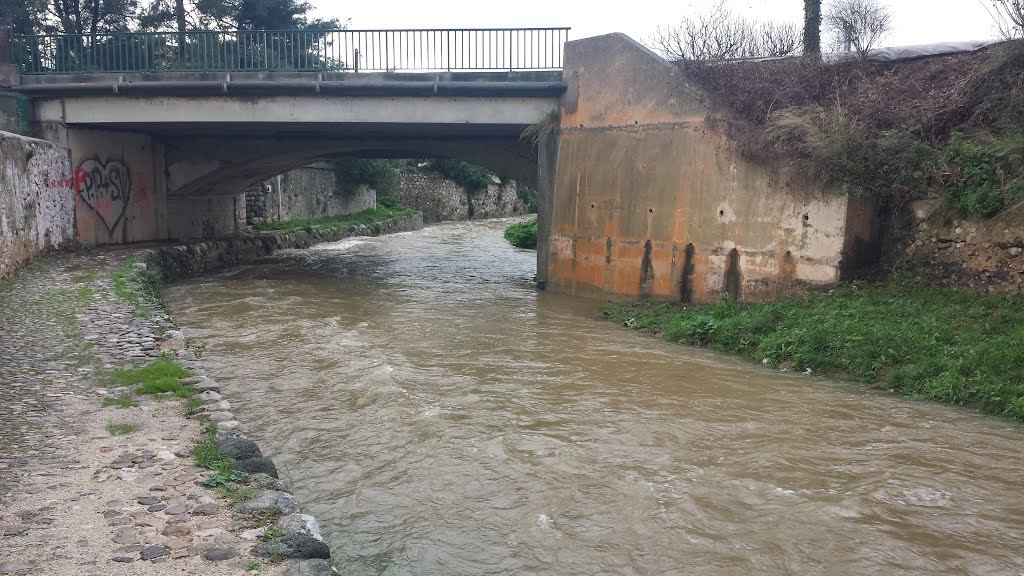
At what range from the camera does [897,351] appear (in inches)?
342

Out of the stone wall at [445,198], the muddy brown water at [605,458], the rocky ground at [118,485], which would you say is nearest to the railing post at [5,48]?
the muddy brown water at [605,458]

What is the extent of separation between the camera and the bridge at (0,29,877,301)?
39.0 feet

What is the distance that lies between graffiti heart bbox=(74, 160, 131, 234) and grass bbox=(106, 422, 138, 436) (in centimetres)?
1289

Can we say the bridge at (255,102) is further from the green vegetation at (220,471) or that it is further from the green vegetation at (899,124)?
the green vegetation at (220,471)

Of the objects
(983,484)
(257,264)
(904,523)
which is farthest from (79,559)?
(257,264)

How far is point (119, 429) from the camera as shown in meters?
5.59

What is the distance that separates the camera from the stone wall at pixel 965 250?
910 cm

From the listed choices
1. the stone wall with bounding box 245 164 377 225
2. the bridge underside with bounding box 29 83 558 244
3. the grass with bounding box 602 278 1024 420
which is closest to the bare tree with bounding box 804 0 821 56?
the bridge underside with bounding box 29 83 558 244

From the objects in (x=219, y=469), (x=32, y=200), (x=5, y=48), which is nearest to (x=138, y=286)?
(x=32, y=200)

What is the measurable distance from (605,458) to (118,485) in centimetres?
360

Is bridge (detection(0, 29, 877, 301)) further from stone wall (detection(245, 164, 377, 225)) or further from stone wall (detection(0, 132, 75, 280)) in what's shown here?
stone wall (detection(245, 164, 377, 225))

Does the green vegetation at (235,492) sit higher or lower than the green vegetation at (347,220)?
higher

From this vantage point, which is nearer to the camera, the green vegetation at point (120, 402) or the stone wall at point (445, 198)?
the green vegetation at point (120, 402)

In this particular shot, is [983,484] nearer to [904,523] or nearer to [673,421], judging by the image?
[904,523]
